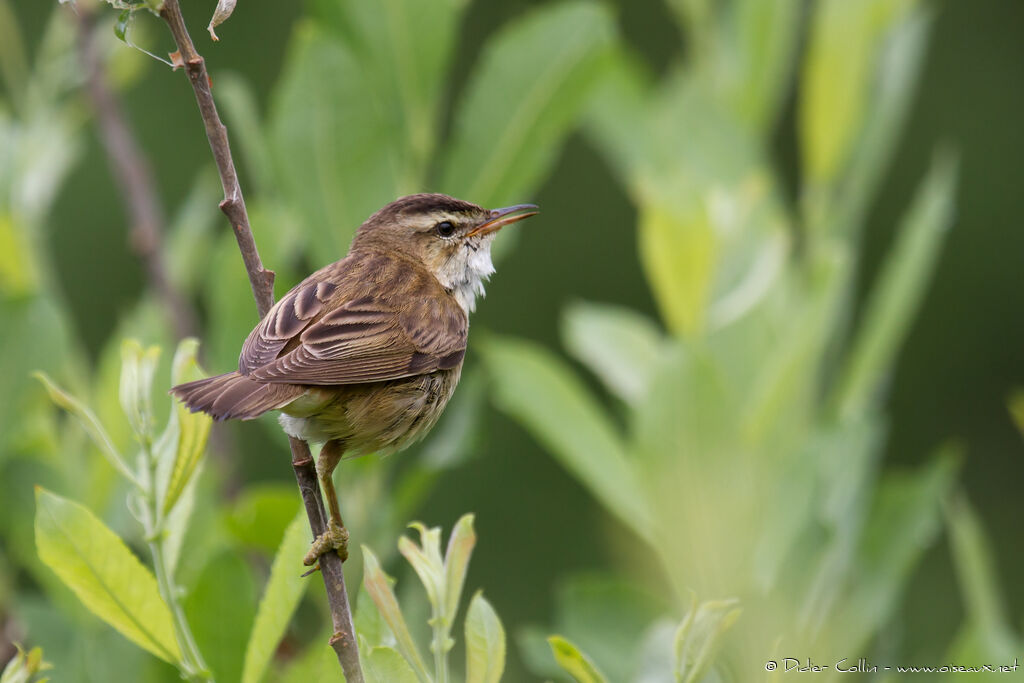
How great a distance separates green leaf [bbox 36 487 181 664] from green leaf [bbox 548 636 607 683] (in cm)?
58

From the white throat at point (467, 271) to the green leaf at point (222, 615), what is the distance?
4.52ft

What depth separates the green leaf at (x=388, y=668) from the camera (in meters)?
1.64

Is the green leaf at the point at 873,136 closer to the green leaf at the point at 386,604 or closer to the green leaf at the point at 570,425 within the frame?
the green leaf at the point at 570,425

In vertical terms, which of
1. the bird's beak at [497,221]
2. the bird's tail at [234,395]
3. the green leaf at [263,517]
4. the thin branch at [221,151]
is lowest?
the green leaf at [263,517]

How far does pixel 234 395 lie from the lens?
2217 millimetres

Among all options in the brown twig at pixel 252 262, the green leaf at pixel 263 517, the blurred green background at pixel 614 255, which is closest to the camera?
the brown twig at pixel 252 262

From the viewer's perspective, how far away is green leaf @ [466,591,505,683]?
1.69 meters

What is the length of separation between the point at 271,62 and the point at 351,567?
767 cm

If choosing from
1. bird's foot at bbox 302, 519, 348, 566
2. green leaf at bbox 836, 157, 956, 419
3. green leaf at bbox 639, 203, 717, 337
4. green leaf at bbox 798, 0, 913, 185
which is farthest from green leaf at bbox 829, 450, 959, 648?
bird's foot at bbox 302, 519, 348, 566

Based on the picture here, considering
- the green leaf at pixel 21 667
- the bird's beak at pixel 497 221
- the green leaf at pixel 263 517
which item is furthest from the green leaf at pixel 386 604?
the bird's beak at pixel 497 221

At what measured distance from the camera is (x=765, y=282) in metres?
2.71

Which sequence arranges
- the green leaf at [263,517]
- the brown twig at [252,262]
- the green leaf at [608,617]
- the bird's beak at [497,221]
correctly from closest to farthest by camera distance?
the brown twig at [252,262], the green leaf at [263,517], the green leaf at [608,617], the bird's beak at [497,221]

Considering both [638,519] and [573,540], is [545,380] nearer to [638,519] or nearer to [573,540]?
[638,519]

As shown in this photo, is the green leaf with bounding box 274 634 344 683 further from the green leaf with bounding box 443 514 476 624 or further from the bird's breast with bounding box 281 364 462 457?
the bird's breast with bounding box 281 364 462 457
